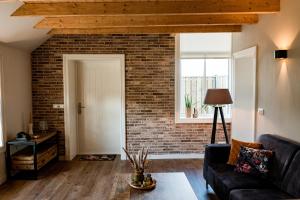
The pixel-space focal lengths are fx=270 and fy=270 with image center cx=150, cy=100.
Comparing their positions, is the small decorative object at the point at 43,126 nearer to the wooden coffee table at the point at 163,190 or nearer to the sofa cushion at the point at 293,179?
the wooden coffee table at the point at 163,190

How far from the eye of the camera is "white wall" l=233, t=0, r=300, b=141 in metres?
3.11

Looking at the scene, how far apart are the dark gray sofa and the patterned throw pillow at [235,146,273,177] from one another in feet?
0.21

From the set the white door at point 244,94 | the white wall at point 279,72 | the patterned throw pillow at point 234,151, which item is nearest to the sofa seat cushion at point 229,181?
the patterned throw pillow at point 234,151

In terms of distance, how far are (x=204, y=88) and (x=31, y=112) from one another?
141 inches

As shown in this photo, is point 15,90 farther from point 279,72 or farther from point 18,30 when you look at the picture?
point 279,72

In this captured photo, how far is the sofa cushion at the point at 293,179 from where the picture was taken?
2610 mm

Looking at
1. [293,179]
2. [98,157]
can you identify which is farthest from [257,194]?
[98,157]

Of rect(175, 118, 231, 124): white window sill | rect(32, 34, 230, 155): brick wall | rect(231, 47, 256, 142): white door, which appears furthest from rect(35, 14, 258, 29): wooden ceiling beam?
rect(175, 118, 231, 124): white window sill

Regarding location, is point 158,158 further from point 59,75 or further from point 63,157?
point 59,75

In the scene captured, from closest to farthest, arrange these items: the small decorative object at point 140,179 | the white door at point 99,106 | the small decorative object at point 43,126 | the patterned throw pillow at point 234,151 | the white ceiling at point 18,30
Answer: the small decorative object at point 140,179 → the white ceiling at point 18,30 → the patterned throw pillow at point 234,151 → the small decorative object at point 43,126 → the white door at point 99,106

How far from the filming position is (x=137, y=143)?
5.57m

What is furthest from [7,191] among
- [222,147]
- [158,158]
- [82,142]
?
[222,147]

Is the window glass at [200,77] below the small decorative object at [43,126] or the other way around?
the other way around

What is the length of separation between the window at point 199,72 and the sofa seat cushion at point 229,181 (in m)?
2.12
